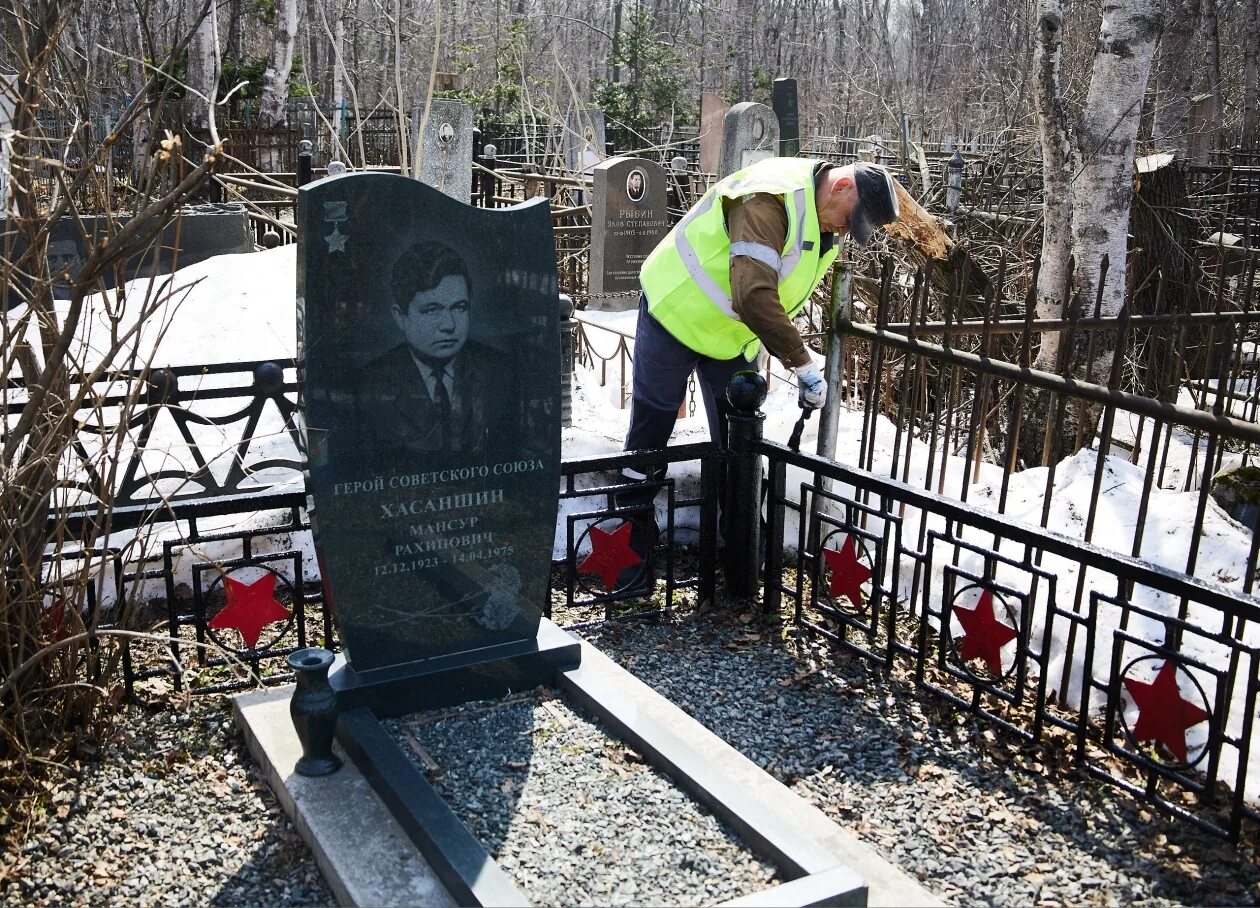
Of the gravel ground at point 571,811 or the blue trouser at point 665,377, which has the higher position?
the blue trouser at point 665,377

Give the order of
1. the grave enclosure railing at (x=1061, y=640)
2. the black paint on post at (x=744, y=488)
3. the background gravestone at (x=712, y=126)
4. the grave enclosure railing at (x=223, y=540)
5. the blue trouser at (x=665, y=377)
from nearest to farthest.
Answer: the grave enclosure railing at (x=1061, y=640) → the grave enclosure railing at (x=223, y=540) → the black paint on post at (x=744, y=488) → the blue trouser at (x=665, y=377) → the background gravestone at (x=712, y=126)

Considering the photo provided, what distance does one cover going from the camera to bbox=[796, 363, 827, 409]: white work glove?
462 cm

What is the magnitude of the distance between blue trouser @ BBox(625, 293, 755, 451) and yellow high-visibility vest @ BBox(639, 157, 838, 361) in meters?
0.07

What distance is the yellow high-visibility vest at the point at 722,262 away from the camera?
4.56m

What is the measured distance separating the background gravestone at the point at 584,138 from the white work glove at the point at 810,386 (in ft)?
27.4

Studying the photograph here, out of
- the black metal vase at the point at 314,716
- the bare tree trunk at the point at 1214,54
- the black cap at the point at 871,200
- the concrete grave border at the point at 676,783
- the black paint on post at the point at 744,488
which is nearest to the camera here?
the concrete grave border at the point at 676,783

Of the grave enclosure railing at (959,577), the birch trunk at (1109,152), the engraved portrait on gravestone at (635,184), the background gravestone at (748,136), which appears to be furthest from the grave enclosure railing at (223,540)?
the background gravestone at (748,136)

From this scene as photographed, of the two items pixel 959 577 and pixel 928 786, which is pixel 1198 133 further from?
pixel 928 786

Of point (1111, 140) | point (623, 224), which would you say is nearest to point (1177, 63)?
point (623, 224)

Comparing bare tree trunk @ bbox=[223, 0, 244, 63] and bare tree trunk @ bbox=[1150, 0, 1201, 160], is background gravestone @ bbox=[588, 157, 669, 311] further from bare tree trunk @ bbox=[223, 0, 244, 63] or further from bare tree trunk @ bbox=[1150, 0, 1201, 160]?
bare tree trunk @ bbox=[223, 0, 244, 63]

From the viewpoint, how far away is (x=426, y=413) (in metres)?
3.72

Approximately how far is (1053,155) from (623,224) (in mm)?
5398

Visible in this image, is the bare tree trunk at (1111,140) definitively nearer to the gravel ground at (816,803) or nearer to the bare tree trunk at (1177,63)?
the gravel ground at (816,803)

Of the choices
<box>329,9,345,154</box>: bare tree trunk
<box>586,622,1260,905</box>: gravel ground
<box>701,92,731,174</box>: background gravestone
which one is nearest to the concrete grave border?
<box>586,622,1260,905</box>: gravel ground
